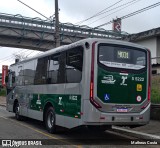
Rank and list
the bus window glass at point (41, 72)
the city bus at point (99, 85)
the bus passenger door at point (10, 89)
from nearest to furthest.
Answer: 1. the city bus at point (99, 85)
2. the bus window glass at point (41, 72)
3. the bus passenger door at point (10, 89)

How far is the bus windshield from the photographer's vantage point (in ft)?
36.6

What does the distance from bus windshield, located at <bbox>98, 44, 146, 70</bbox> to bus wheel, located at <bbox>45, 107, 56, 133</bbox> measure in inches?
127

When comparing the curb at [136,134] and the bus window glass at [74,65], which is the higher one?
the bus window glass at [74,65]

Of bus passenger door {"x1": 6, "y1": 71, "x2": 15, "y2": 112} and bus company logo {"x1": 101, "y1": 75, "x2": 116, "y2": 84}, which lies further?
bus passenger door {"x1": 6, "y1": 71, "x2": 15, "y2": 112}

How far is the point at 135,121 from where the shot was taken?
448 inches

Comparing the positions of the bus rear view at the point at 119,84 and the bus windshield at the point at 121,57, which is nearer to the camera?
the bus rear view at the point at 119,84

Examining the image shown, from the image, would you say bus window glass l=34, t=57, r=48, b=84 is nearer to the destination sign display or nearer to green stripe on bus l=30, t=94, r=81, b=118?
green stripe on bus l=30, t=94, r=81, b=118

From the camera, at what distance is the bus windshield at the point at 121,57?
11.2 metres

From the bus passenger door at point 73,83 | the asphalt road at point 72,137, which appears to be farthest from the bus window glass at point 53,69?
the asphalt road at point 72,137

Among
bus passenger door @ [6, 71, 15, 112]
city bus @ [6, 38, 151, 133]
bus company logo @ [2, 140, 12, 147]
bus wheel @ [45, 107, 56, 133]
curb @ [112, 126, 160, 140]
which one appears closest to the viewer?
bus company logo @ [2, 140, 12, 147]

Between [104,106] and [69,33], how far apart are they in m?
30.5

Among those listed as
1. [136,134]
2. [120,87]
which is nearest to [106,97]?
[120,87]

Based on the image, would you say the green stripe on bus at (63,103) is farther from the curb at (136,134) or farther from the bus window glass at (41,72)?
the curb at (136,134)

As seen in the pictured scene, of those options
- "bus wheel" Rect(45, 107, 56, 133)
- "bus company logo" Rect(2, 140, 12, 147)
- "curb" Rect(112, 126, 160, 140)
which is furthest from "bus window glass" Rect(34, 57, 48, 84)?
"bus company logo" Rect(2, 140, 12, 147)
